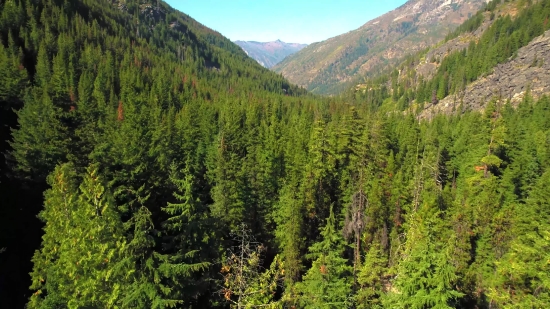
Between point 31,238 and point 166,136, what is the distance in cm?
2127

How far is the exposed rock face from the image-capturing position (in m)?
96.9

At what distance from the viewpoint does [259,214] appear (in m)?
36.2

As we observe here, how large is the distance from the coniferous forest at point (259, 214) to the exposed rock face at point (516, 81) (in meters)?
22.2

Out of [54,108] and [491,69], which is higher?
[491,69]

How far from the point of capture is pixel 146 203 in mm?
20219

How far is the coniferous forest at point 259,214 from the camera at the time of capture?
16547 mm

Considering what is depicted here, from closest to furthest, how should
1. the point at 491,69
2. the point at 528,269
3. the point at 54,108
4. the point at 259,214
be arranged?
1. the point at 528,269
2. the point at 259,214
3. the point at 54,108
4. the point at 491,69

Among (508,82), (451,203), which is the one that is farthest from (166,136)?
(508,82)

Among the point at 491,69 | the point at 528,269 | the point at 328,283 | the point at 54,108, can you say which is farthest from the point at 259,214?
the point at 491,69

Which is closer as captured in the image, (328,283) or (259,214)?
(328,283)

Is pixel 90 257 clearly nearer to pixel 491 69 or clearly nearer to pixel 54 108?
pixel 54 108

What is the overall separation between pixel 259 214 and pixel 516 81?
11049cm

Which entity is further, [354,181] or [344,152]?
[344,152]

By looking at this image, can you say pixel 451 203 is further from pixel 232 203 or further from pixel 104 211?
pixel 104 211
